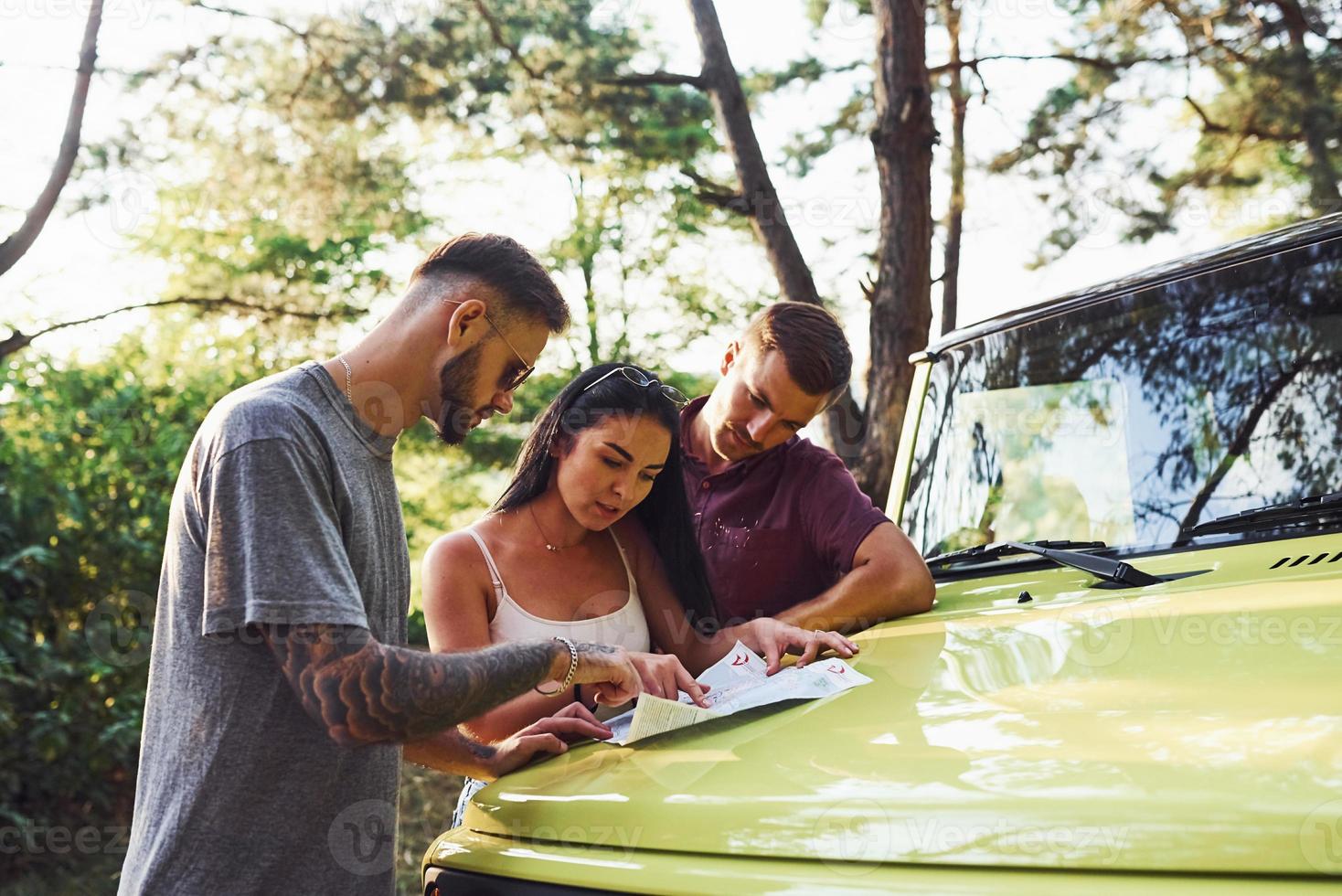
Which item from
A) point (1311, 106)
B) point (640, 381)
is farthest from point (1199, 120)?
point (640, 381)

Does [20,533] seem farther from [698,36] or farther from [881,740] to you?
[881,740]

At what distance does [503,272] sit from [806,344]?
1134 millimetres

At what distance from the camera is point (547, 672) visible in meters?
1.77

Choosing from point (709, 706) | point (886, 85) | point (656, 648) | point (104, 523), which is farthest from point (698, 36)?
point (709, 706)

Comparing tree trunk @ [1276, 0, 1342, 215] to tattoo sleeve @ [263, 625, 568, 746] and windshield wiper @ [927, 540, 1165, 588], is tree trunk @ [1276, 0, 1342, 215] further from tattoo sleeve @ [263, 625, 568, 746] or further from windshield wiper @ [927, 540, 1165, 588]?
tattoo sleeve @ [263, 625, 568, 746]

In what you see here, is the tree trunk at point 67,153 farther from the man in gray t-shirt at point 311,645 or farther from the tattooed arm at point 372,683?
the tattooed arm at point 372,683

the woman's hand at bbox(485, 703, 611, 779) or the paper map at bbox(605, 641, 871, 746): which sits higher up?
the paper map at bbox(605, 641, 871, 746)

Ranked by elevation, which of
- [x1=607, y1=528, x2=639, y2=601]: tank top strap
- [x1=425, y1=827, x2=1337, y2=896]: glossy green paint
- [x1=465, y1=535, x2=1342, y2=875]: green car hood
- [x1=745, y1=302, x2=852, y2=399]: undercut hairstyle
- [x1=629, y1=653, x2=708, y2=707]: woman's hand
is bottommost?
[x1=425, y1=827, x2=1337, y2=896]: glossy green paint

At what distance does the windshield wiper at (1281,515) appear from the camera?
90.8 inches

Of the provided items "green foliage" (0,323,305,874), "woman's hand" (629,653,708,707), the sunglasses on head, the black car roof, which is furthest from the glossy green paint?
"green foliage" (0,323,305,874)

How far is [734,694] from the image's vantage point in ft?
6.84

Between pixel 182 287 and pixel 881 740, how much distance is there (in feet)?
39.8

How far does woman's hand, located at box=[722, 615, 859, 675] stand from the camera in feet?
7.49

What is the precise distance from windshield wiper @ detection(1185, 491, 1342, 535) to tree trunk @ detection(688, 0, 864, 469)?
3869 millimetres
